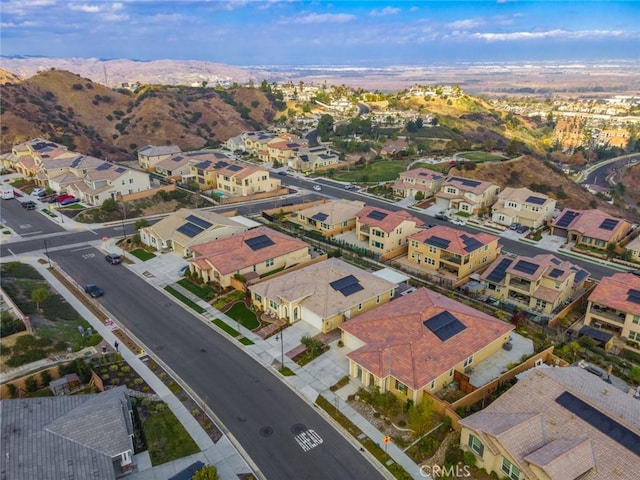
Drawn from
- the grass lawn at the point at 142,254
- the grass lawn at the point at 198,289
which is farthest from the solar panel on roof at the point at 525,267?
the grass lawn at the point at 142,254

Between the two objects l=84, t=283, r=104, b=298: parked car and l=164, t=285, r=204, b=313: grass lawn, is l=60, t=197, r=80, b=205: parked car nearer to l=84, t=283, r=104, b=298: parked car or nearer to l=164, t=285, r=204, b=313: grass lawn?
l=84, t=283, r=104, b=298: parked car

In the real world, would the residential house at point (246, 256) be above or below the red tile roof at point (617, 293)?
above

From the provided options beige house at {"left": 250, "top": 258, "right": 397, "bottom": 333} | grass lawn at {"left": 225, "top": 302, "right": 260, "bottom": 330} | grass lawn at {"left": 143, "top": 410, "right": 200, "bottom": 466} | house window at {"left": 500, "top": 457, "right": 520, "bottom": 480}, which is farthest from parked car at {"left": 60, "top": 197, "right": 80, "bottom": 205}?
house window at {"left": 500, "top": 457, "right": 520, "bottom": 480}

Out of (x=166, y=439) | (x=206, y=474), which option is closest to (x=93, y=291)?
(x=166, y=439)

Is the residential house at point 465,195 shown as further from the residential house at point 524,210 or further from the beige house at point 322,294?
the beige house at point 322,294

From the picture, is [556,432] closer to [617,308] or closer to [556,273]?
[617,308]

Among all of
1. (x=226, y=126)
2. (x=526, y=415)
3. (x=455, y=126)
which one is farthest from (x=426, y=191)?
(x=455, y=126)
